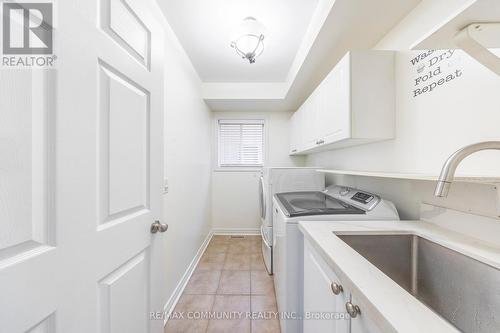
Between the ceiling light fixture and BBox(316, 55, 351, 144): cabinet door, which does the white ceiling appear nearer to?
the ceiling light fixture

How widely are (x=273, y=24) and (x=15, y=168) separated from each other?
194 centimetres

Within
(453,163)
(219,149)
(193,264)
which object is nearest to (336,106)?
(453,163)

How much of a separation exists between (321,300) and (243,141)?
9.86 ft

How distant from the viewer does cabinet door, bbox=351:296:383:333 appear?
561 millimetres

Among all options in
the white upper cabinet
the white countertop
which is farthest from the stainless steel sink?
the white upper cabinet

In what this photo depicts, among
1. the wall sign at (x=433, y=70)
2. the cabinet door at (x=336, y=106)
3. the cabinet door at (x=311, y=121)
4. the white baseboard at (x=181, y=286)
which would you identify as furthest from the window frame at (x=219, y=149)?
the wall sign at (x=433, y=70)

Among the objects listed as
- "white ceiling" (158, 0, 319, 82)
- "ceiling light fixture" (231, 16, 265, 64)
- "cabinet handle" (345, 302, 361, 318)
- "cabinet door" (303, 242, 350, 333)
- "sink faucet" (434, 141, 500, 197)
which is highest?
"white ceiling" (158, 0, 319, 82)

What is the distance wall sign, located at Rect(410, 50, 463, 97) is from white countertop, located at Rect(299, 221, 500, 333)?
77 cm

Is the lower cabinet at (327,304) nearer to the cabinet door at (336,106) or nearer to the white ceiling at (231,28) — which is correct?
Answer: the cabinet door at (336,106)

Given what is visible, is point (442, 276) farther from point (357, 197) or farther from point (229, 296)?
point (229, 296)

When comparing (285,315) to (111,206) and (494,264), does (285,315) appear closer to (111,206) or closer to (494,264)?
(494,264)

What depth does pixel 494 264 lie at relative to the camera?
71cm

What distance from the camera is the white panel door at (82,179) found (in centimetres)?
46

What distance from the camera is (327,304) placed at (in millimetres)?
853
